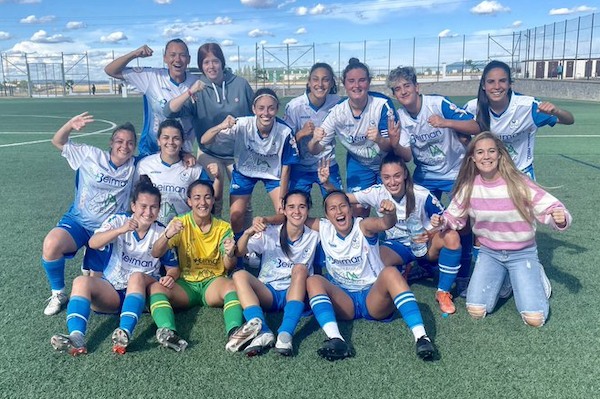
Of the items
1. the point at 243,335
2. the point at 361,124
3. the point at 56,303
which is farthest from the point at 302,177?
the point at 56,303

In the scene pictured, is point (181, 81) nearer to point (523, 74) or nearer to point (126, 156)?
point (126, 156)

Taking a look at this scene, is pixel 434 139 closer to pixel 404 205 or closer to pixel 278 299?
pixel 404 205

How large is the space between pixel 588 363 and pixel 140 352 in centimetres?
271

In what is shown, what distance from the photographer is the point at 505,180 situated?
3779 millimetres

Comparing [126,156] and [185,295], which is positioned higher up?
[126,156]

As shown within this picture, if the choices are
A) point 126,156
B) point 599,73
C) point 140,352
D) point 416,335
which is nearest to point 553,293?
point 416,335

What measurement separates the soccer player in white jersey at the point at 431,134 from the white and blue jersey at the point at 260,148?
97 centimetres

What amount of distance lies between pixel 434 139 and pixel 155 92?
2.73 metres

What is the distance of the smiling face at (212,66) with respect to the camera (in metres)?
4.70

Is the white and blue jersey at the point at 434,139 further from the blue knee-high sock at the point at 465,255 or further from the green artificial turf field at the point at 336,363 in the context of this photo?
the green artificial turf field at the point at 336,363

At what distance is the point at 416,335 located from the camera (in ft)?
10.5

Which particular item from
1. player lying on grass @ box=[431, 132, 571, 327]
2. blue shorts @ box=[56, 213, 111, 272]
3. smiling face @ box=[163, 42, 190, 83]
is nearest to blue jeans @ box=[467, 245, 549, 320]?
player lying on grass @ box=[431, 132, 571, 327]

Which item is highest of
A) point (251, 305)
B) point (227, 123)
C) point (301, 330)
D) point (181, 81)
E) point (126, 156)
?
point (181, 81)

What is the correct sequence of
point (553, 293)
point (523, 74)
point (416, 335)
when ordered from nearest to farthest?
point (416, 335), point (553, 293), point (523, 74)
